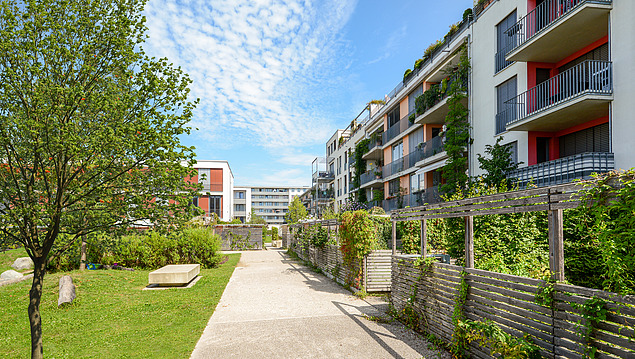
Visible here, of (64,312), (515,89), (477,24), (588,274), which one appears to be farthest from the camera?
(477,24)

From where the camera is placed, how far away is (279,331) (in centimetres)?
759

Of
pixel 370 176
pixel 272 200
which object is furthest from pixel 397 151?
pixel 272 200

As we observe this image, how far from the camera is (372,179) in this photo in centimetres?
3491

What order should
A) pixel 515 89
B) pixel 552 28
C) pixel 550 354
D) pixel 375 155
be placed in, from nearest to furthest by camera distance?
pixel 550 354, pixel 552 28, pixel 515 89, pixel 375 155

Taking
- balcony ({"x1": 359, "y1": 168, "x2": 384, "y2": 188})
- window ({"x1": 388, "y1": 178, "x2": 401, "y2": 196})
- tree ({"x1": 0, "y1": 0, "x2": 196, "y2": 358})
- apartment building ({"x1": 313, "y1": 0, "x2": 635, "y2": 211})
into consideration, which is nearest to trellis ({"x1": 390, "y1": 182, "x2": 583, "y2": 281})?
apartment building ({"x1": 313, "y1": 0, "x2": 635, "y2": 211})

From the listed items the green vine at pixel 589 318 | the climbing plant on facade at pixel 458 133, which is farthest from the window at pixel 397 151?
the green vine at pixel 589 318

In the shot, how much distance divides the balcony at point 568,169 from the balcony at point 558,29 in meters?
4.54

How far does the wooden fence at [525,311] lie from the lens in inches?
133

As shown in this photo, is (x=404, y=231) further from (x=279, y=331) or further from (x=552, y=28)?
(x=552, y=28)

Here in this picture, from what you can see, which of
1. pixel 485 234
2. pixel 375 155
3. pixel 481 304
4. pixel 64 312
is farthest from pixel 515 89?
pixel 375 155

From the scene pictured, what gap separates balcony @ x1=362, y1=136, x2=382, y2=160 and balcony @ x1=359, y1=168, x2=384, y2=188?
1534mm

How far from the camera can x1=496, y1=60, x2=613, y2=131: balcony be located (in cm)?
1238

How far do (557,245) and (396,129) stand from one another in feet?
90.1

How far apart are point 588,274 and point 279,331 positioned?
5.38 metres
